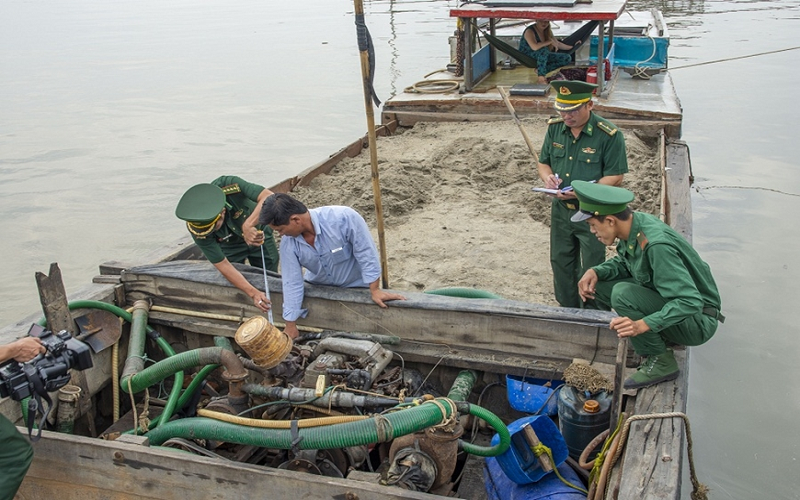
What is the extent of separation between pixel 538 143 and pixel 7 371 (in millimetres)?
6467

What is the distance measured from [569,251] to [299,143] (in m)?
10.4

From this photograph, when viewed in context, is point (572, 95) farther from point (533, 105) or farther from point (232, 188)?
point (533, 105)

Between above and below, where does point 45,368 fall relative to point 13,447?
above

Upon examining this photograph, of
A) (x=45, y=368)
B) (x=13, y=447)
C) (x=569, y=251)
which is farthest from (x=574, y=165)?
(x=13, y=447)

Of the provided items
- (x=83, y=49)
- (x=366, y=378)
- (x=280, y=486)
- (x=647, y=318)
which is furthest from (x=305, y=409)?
(x=83, y=49)

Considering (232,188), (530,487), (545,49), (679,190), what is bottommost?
(530,487)

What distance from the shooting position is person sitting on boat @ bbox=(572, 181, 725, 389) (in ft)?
11.1

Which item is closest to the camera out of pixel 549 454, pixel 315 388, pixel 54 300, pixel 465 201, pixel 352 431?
pixel 352 431

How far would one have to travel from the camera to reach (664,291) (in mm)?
3406

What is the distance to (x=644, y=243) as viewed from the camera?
3.54m

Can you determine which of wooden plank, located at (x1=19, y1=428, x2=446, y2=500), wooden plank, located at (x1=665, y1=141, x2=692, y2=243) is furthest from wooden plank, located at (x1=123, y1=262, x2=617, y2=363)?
wooden plank, located at (x1=665, y1=141, x2=692, y2=243)

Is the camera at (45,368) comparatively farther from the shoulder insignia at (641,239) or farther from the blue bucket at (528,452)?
the shoulder insignia at (641,239)

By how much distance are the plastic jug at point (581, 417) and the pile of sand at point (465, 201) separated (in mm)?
2143

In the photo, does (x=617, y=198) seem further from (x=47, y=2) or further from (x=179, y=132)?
(x=47, y=2)
